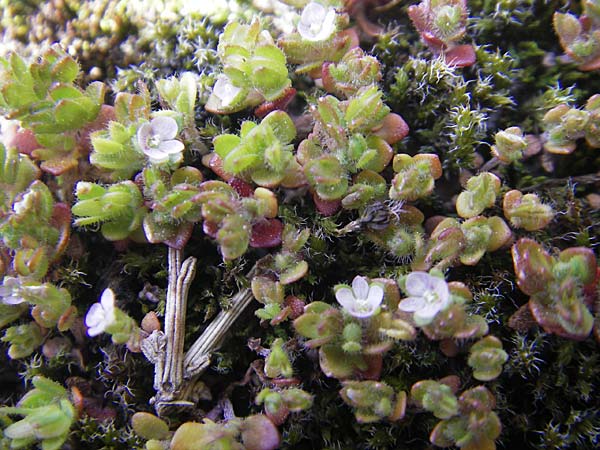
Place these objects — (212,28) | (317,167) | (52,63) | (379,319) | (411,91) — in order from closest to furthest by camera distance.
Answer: (379,319) → (317,167) → (52,63) → (411,91) → (212,28)

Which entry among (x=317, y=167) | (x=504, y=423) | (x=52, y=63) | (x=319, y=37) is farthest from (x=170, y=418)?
(x=319, y=37)

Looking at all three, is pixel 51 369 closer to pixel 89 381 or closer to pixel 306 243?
pixel 89 381

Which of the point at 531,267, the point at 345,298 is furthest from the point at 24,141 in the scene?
the point at 531,267

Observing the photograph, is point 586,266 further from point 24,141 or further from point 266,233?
point 24,141

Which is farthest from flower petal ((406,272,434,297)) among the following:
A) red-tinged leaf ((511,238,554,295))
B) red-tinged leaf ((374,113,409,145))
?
red-tinged leaf ((374,113,409,145))

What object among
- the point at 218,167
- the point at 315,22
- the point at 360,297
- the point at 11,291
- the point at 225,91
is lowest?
the point at 360,297

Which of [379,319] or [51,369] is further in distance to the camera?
[51,369]

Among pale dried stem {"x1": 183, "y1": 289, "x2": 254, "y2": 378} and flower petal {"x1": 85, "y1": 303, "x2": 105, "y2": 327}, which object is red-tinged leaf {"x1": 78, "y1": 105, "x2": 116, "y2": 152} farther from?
pale dried stem {"x1": 183, "y1": 289, "x2": 254, "y2": 378}
